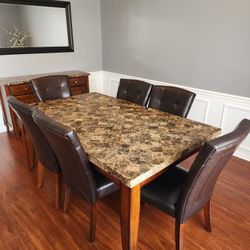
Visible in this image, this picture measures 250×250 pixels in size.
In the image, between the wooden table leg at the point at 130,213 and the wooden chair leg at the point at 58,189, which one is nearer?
the wooden table leg at the point at 130,213

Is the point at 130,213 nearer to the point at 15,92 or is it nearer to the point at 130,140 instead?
the point at 130,140

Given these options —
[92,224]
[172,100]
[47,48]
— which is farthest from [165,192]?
[47,48]

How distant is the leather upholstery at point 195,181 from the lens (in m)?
1.08

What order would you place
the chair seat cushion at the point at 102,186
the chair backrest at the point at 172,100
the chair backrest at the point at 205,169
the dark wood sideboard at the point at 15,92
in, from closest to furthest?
the chair backrest at the point at 205,169, the chair seat cushion at the point at 102,186, the chair backrest at the point at 172,100, the dark wood sideboard at the point at 15,92

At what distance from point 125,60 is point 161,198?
2.91m

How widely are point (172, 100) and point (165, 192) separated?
0.98m

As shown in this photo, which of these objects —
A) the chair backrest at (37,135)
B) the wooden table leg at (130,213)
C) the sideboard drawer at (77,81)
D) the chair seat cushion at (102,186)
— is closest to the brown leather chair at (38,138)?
the chair backrest at (37,135)

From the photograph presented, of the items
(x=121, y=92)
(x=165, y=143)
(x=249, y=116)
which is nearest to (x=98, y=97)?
(x=121, y=92)

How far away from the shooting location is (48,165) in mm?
1825

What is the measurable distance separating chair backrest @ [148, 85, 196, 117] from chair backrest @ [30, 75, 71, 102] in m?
1.09

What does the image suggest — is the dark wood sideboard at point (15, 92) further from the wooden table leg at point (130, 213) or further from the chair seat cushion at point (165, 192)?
the wooden table leg at point (130, 213)

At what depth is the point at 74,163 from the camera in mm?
1319

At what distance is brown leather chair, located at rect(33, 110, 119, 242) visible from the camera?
47.1 inches

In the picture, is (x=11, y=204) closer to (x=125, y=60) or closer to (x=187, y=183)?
(x=187, y=183)
